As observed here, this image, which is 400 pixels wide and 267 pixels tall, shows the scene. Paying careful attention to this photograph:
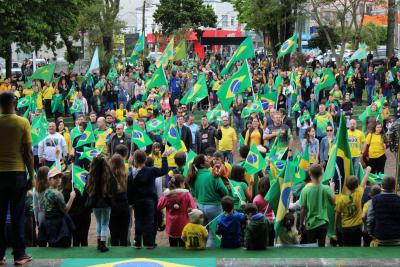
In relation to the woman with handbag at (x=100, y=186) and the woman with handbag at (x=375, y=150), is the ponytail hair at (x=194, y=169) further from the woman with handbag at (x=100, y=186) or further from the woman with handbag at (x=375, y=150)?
the woman with handbag at (x=375, y=150)

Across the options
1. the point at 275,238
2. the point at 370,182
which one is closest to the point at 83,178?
the point at 275,238

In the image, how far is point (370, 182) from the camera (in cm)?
1291

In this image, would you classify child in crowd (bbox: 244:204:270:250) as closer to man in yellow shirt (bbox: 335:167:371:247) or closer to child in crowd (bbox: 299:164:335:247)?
child in crowd (bbox: 299:164:335:247)

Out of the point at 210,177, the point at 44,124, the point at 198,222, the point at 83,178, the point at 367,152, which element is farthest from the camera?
the point at 44,124

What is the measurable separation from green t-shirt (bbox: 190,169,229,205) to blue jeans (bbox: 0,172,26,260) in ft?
9.00

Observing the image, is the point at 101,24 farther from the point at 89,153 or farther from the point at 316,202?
the point at 316,202

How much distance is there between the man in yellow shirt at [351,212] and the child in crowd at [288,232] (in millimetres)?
603

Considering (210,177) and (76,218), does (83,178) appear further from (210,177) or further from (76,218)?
(210,177)

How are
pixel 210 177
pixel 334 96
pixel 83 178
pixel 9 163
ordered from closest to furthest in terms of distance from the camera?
pixel 9 163 < pixel 210 177 < pixel 83 178 < pixel 334 96

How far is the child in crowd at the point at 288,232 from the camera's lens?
10812 millimetres

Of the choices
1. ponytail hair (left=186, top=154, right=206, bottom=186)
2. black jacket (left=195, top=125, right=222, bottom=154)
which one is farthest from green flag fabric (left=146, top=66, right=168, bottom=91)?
ponytail hair (left=186, top=154, right=206, bottom=186)

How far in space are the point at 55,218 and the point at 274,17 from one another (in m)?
36.4

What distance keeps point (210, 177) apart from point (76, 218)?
6.28 feet

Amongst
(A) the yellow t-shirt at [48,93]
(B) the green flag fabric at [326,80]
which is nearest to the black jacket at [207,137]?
(B) the green flag fabric at [326,80]
